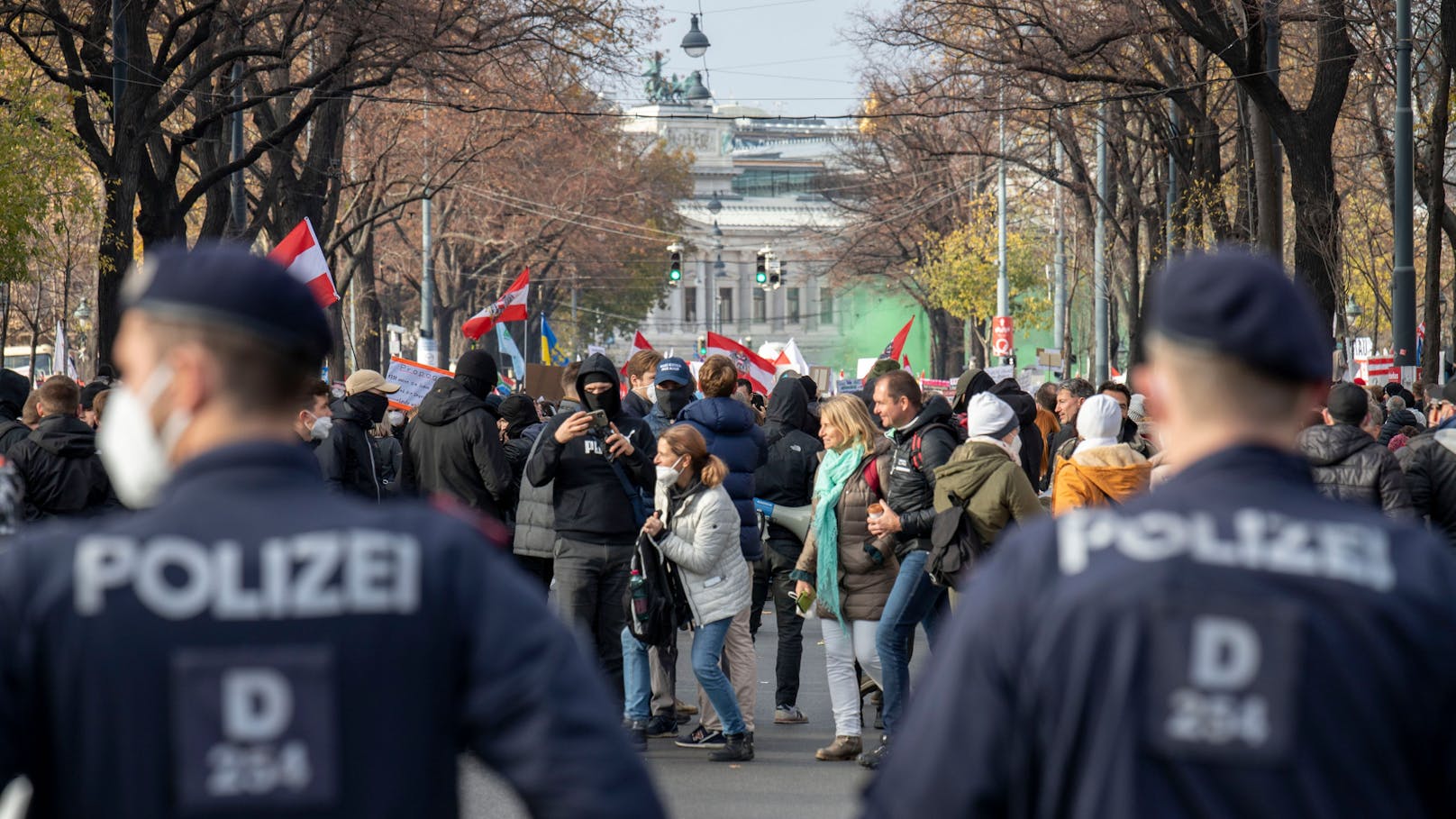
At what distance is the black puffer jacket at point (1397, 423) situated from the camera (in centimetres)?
1384

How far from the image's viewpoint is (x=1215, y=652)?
7.33 feet

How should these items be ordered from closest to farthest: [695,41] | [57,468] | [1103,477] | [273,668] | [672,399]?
1. [273,668]
2. [1103,477]
3. [57,468]
4. [672,399]
5. [695,41]

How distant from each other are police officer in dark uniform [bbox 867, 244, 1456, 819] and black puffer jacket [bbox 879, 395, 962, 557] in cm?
604

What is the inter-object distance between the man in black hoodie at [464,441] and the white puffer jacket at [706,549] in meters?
1.09

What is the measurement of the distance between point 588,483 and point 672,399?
81.5 inches

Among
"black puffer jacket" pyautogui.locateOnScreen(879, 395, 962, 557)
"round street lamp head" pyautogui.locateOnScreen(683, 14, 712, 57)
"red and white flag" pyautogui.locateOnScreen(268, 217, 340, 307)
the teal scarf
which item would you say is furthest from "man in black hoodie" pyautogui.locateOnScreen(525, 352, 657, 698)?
"round street lamp head" pyautogui.locateOnScreen(683, 14, 712, 57)

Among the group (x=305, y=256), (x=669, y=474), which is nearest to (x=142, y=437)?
(x=669, y=474)

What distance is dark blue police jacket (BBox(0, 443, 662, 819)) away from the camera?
222cm

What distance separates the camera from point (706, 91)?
122 meters

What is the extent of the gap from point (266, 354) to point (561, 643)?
1.68 ft

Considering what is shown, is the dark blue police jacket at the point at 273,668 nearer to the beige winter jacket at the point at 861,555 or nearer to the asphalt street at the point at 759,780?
the asphalt street at the point at 759,780

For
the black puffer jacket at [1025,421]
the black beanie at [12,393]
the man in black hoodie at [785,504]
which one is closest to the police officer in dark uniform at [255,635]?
the man in black hoodie at [785,504]

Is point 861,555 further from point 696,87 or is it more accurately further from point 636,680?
point 696,87

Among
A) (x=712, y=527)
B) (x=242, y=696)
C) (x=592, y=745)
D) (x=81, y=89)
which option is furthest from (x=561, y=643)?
(x=81, y=89)
